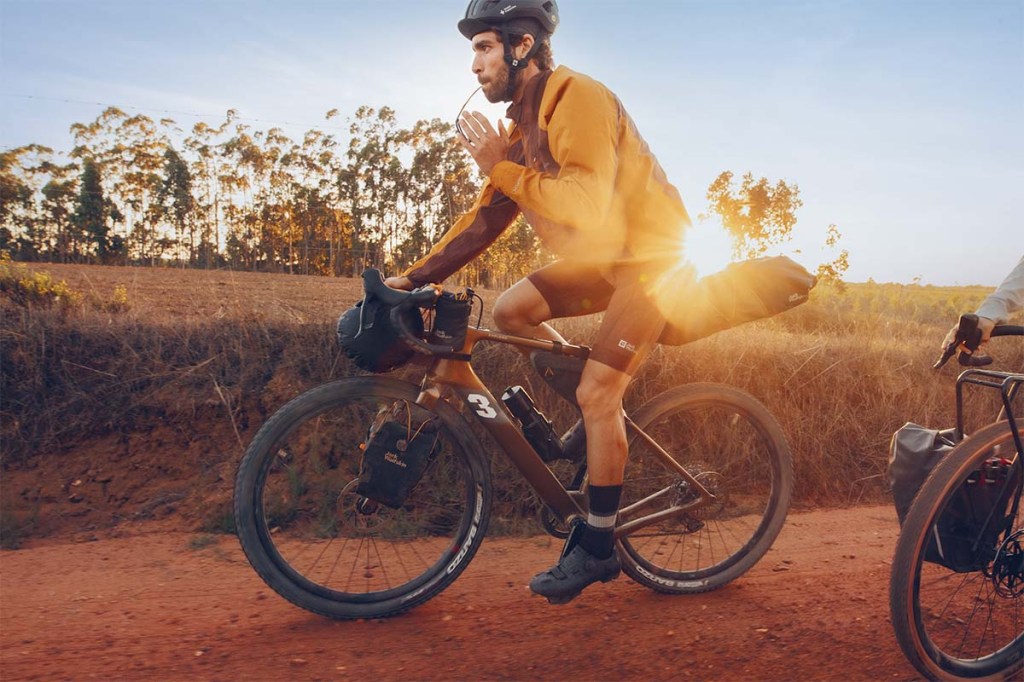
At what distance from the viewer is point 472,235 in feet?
11.5

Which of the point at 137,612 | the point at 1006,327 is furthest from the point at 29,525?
the point at 1006,327

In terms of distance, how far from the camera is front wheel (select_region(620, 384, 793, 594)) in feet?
12.3

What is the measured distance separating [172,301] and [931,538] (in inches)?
255

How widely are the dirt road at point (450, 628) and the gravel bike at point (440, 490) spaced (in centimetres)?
20

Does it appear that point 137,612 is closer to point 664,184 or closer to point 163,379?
point 163,379

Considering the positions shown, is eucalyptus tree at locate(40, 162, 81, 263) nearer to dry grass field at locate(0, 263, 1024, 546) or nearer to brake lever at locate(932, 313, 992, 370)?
dry grass field at locate(0, 263, 1024, 546)

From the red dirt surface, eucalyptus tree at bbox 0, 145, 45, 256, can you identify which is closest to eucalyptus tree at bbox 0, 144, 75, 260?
eucalyptus tree at bbox 0, 145, 45, 256

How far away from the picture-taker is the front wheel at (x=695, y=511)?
12.3ft

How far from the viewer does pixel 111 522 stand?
15.9 ft

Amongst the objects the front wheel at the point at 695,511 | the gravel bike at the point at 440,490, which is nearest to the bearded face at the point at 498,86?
the gravel bike at the point at 440,490

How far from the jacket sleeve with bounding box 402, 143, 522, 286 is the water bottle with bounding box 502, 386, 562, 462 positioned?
67cm

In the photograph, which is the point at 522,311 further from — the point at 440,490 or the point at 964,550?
the point at 964,550

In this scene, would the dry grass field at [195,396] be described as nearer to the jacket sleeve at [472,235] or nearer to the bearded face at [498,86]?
the jacket sleeve at [472,235]

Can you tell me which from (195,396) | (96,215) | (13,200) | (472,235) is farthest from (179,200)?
(472,235)
